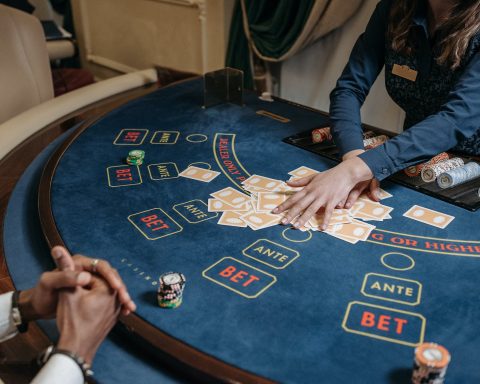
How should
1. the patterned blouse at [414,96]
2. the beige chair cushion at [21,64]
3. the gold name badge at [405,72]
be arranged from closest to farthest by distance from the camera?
the patterned blouse at [414,96] < the gold name badge at [405,72] < the beige chair cushion at [21,64]

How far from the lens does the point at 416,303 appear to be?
114 centimetres

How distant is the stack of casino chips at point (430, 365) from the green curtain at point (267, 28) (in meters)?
2.64

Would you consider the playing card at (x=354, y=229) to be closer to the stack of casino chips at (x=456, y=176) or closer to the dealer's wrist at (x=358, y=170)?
the dealer's wrist at (x=358, y=170)

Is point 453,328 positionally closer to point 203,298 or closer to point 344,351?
point 344,351

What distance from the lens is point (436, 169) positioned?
5.44 ft

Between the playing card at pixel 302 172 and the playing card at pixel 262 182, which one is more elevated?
the playing card at pixel 262 182

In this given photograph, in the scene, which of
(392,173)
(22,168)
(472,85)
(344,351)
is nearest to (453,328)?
(344,351)

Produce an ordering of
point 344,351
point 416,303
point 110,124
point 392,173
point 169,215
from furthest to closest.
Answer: point 110,124 < point 392,173 < point 169,215 < point 416,303 < point 344,351

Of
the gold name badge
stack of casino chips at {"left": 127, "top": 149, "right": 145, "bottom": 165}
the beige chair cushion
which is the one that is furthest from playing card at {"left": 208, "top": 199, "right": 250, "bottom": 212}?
the beige chair cushion

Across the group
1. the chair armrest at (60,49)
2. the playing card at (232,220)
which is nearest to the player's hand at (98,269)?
the playing card at (232,220)

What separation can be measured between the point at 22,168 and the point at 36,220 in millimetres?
419

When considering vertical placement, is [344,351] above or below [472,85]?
below

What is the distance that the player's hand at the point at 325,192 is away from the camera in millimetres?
1449

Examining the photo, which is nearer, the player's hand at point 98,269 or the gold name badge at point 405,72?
the player's hand at point 98,269
